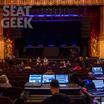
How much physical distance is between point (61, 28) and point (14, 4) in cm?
796

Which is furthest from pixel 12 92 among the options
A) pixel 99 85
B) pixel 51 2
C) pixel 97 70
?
pixel 51 2

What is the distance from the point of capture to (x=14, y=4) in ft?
98.2

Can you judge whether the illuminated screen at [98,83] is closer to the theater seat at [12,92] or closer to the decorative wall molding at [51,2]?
the theater seat at [12,92]

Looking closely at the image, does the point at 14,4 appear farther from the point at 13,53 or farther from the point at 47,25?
the point at 47,25

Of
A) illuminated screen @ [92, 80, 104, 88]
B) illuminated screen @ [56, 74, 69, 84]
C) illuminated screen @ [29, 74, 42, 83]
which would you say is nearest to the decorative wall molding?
illuminated screen @ [29, 74, 42, 83]

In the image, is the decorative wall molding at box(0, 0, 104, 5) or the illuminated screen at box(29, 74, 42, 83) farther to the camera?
the decorative wall molding at box(0, 0, 104, 5)

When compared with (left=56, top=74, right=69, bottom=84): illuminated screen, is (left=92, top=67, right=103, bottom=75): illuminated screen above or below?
below

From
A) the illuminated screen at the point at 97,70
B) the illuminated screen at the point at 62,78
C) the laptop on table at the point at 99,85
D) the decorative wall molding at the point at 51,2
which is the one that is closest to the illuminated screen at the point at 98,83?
the laptop on table at the point at 99,85

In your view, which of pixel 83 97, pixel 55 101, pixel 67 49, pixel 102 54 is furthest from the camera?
pixel 67 49


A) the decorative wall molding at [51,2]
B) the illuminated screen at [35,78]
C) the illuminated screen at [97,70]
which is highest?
the decorative wall molding at [51,2]

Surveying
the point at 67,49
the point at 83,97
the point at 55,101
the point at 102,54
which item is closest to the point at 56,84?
the point at 55,101

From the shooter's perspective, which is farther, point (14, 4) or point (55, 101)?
point (14, 4)

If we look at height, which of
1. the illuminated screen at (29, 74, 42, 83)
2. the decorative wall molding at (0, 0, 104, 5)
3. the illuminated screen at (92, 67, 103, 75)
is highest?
the decorative wall molding at (0, 0, 104, 5)

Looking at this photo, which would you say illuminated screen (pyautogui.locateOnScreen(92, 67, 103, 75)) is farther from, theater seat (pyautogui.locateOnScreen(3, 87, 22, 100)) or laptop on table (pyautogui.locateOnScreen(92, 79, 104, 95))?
theater seat (pyautogui.locateOnScreen(3, 87, 22, 100))
